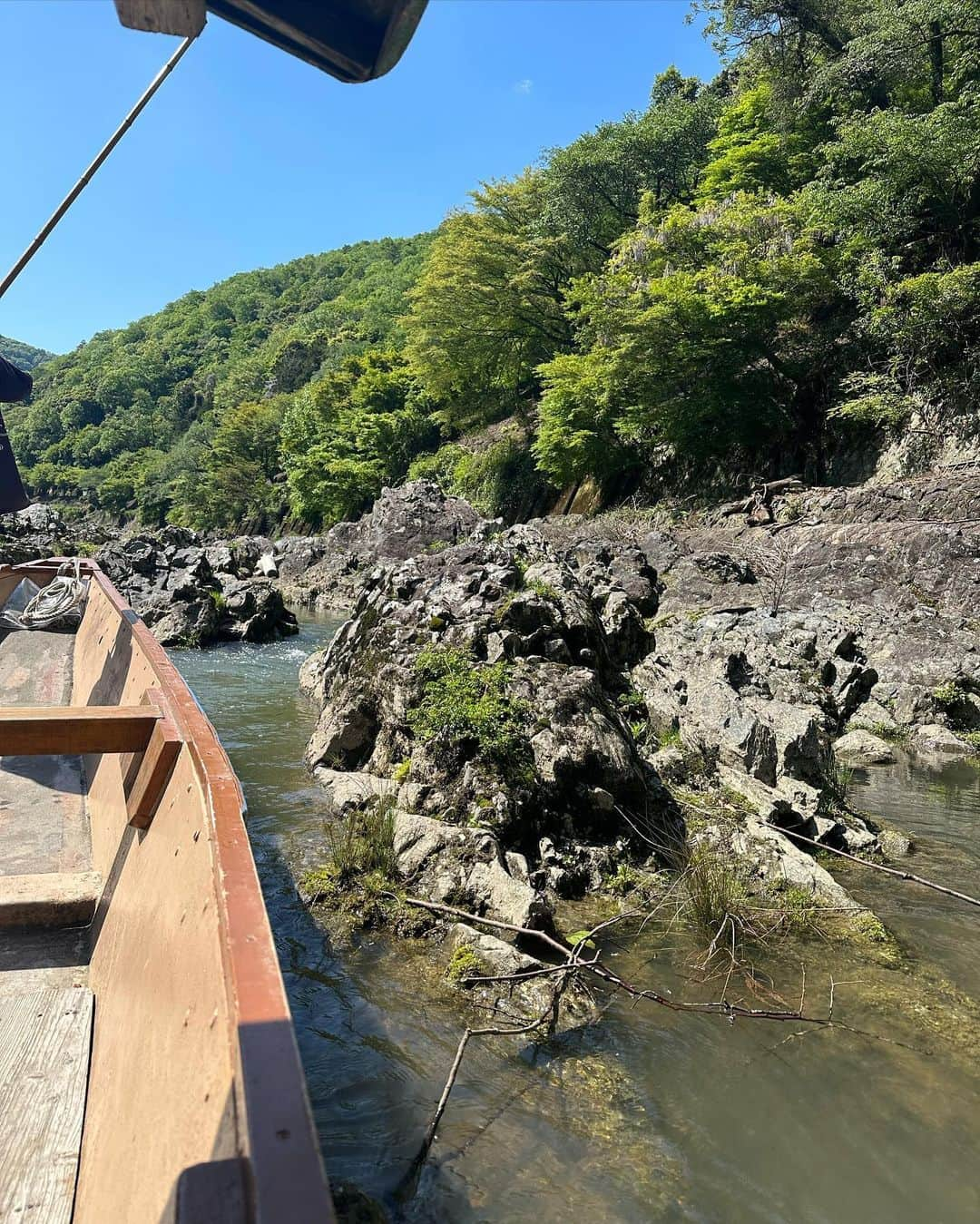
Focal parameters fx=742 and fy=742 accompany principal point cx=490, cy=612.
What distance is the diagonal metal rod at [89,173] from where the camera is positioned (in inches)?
127

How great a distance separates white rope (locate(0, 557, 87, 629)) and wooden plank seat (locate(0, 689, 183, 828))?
6407 millimetres

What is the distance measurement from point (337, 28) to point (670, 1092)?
4092 mm

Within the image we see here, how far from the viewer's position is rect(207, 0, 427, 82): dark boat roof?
62.1 inches

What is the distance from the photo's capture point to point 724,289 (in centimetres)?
1841

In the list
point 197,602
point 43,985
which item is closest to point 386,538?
point 197,602

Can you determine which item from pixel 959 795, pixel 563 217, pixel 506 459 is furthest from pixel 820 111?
pixel 959 795

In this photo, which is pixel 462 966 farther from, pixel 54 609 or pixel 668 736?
pixel 54 609

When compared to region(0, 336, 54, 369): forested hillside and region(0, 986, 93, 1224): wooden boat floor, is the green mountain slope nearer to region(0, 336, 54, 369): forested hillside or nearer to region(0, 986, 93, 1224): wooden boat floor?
region(0, 336, 54, 369): forested hillside

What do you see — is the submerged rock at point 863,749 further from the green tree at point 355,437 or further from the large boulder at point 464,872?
the green tree at point 355,437

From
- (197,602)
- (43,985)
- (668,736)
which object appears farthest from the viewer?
(197,602)

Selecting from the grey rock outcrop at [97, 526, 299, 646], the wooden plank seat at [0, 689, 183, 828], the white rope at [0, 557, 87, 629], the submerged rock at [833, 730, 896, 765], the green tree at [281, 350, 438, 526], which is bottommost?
the grey rock outcrop at [97, 526, 299, 646]

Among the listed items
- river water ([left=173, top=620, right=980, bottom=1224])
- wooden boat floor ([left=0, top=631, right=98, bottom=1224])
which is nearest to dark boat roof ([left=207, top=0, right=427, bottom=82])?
wooden boat floor ([left=0, top=631, right=98, bottom=1224])

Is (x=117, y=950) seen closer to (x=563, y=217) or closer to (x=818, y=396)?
(x=818, y=396)

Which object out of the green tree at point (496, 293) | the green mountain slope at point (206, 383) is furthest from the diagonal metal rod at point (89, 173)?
the green mountain slope at point (206, 383)
